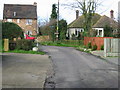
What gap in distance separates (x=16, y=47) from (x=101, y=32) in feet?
98.0

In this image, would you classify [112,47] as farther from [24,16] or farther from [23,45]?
[24,16]

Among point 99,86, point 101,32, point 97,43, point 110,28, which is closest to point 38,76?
point 99,86

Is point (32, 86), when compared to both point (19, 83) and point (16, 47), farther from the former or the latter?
point (16, 47)

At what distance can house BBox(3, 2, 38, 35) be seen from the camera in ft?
219

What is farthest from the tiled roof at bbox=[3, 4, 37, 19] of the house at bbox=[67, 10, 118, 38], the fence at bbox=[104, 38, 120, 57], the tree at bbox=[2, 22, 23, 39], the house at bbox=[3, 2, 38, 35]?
the fence at bbox=[104, 38, 120, 57]

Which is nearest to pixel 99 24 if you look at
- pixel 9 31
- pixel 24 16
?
pixel 24 16

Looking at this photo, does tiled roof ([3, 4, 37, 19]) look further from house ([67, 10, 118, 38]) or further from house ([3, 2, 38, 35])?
house ([67, 10, 118, 38])

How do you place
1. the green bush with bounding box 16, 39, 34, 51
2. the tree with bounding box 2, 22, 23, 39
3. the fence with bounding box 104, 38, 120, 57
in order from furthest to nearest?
the tree with bounding box 2, 22, 23, 39
the green bush with bounding box 16, 39, 34, 51
the fence with bounding box 104, 38, 120, 57

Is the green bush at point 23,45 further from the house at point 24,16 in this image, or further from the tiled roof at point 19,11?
the tiled roof at point 19,11

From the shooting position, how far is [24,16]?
6694 centimetres

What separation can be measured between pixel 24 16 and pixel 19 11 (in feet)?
7.41

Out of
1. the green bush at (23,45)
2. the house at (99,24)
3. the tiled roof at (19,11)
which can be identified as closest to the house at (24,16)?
the tiled roof at (19,11)

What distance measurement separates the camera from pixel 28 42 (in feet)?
89.9

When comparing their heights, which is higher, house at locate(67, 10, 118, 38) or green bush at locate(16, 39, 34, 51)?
house at locate(67, 10, 118, 38)
